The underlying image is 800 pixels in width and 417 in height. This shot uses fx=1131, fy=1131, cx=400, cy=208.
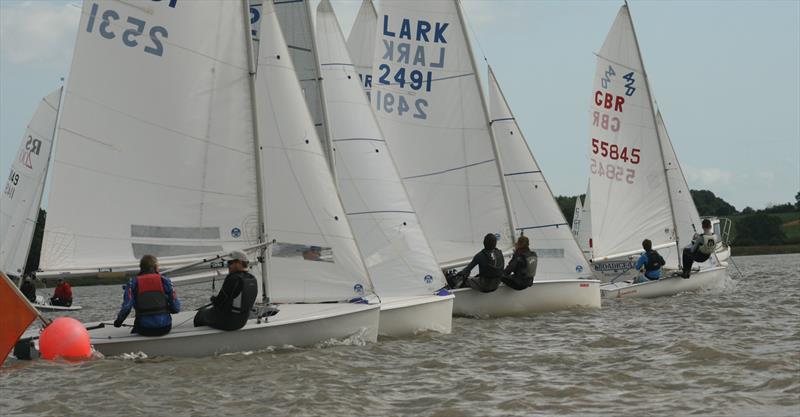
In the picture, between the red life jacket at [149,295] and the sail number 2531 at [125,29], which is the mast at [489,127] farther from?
the red life jacket at [149,295]

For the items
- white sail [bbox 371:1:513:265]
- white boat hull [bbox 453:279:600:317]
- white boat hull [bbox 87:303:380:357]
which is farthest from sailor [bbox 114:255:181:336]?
white sail [bbox 371:1:513:265]

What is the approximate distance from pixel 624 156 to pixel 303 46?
10992mm

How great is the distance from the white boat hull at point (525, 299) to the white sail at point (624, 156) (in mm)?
6491

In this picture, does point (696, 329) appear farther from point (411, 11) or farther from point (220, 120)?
point (411, 11)

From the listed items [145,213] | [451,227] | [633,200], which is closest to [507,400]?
[145,213]

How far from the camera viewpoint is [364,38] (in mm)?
21141

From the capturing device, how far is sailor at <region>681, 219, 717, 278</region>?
833 inches

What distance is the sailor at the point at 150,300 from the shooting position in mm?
10844

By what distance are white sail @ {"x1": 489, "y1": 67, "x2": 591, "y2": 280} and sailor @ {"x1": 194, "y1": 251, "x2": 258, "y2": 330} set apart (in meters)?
7.70

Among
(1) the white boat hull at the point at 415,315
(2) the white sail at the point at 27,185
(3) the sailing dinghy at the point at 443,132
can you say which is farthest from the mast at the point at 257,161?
(2) the white sail at the point at 27,185

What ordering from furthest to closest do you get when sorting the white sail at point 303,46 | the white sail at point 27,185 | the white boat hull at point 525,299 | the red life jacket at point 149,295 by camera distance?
the white sail at point 27,185 < the white boat hull at point 525,299 < the white sail at point 303,46 < the red life jacket at point 149,295

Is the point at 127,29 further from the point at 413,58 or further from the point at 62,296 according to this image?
the point at 62,296

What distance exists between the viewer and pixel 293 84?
12875 millimetres

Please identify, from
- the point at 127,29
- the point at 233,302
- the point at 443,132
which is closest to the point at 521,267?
the point at 443,132
